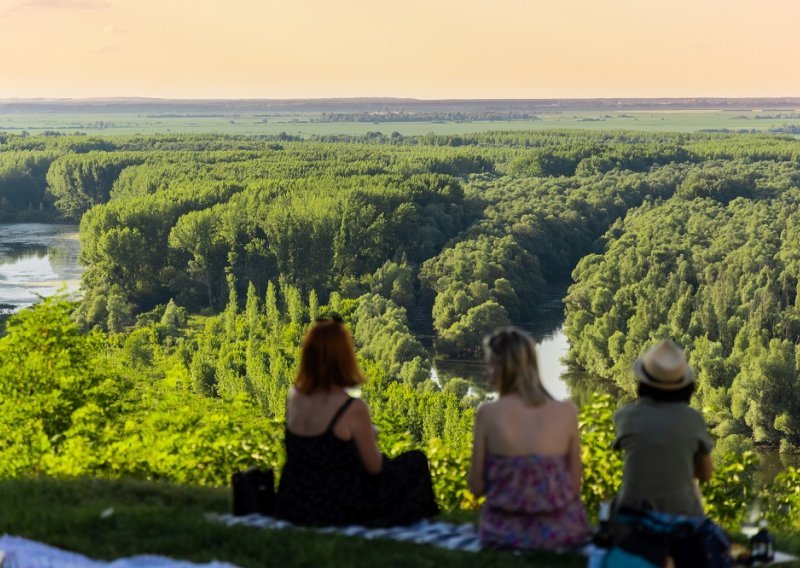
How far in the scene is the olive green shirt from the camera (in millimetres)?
8117

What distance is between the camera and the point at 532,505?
859 cm

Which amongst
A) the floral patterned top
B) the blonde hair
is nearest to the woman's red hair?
the blonde hair

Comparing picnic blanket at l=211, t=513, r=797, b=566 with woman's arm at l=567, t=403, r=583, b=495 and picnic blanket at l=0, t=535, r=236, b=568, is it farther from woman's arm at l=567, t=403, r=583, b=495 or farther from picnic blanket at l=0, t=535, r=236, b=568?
picnic blanket at l=0, t=535, r=236, b=568

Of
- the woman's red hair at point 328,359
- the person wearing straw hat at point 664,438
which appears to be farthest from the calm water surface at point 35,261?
the person wearing straw hat at point 664,438

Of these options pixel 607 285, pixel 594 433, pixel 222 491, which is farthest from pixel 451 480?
pixel 607 285

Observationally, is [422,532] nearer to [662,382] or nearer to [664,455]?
[664,455]

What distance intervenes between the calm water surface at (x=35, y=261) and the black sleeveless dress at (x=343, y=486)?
59666 mm

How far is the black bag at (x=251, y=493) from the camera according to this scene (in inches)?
392

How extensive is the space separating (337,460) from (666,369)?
289cm

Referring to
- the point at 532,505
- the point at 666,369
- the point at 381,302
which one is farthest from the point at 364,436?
the point at 381,302

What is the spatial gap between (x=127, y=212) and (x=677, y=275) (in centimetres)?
4523

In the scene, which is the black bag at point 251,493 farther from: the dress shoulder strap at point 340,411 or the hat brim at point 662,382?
the hat brim at point 662,382

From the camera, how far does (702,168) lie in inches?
6309

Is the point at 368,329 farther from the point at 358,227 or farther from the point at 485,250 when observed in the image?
the point at 358,227
